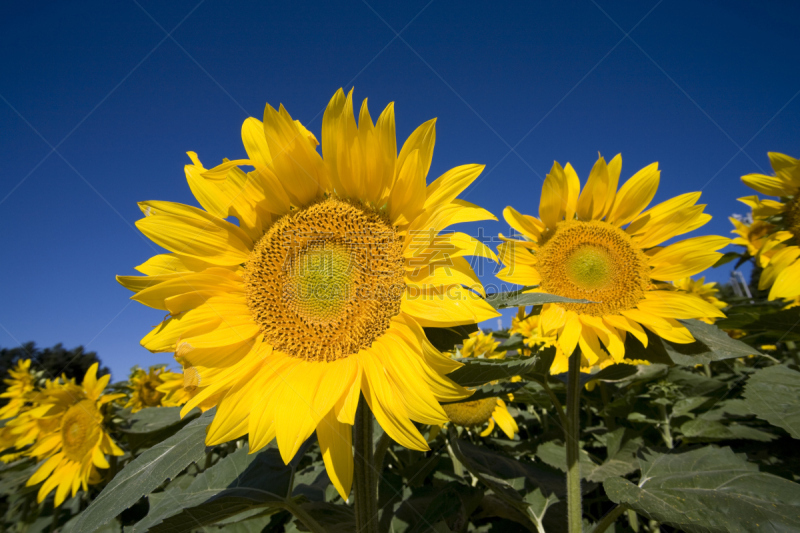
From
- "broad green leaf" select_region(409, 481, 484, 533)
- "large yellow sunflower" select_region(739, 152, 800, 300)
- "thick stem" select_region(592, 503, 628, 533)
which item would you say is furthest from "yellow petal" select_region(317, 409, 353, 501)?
"large yellow sunflower" select_region(739, 152, 800, 300)

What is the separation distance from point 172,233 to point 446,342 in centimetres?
103

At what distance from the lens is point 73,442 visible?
350 centimetres

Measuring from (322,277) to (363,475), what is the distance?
2.42 feet

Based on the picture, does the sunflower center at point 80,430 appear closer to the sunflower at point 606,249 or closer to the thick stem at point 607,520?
the sunflower at point 606,249

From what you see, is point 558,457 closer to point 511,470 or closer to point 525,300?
point 511,470

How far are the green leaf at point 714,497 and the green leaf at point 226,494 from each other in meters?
1.24

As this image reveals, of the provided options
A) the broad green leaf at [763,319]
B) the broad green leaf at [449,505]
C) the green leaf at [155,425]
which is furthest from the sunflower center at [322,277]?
the broad green leaf at [763,319]

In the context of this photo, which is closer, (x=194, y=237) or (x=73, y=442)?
(x=194, y=237)

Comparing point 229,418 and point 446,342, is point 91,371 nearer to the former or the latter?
point 229,418

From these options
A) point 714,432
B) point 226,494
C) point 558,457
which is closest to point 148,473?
point 226,494

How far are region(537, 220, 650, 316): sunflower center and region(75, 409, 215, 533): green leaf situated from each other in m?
1.88

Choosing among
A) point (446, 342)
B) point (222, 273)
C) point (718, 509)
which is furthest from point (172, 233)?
point (718, 509)

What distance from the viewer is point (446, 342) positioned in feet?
4.69

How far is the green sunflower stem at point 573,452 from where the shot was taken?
196 centimetres
